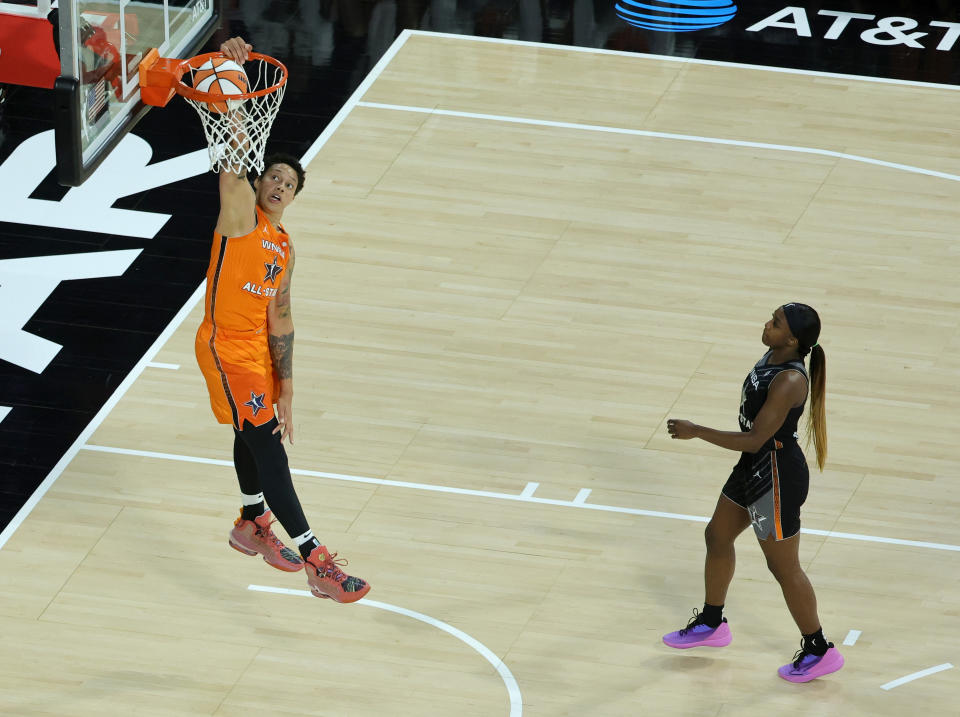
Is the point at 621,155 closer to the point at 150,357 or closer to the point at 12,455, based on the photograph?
the point at 150,357

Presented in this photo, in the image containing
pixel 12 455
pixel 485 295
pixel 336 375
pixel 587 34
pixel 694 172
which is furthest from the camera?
pixel 587 34

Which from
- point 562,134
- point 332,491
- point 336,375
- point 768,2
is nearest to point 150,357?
point 336,375

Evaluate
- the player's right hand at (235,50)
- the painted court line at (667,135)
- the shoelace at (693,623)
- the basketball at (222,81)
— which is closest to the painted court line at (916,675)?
the shoelace at (693,623)

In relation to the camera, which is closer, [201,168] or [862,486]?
[862,486]

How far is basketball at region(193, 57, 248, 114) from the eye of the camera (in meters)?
8.13

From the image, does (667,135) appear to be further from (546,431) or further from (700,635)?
(700,635)

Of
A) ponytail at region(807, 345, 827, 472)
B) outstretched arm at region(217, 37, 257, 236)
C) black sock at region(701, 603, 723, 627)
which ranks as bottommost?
black sock at region(701, 603, 723, 627)

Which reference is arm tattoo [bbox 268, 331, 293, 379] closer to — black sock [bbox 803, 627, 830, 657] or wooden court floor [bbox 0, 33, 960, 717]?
wooden court floor [bbox 0, 33, 960, 717]

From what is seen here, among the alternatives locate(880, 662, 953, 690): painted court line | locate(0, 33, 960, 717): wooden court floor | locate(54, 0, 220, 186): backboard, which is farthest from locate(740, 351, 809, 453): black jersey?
locate(54, 0, 220, 186): backboard

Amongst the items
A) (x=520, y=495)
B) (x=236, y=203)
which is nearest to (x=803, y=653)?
(x=520, y=495)

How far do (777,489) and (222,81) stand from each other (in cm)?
324

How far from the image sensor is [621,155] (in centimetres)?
1423

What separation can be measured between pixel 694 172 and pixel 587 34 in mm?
2808

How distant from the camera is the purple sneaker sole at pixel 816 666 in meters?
9.06
